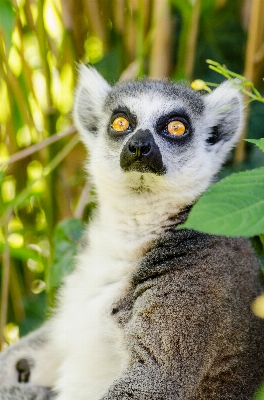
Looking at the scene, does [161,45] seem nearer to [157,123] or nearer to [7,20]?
[157,123]

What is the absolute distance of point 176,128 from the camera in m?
2.42

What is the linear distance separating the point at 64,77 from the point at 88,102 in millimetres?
820

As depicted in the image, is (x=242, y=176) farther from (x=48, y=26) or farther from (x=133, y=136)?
(x=48, y=26)

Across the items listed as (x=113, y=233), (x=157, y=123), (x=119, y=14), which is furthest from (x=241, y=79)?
(x=119, y=14)

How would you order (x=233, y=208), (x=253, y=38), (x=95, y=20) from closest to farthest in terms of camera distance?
(x=233, y=208), (x=253, y=38), (x=95, y=20)

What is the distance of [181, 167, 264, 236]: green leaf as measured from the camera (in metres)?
1.30

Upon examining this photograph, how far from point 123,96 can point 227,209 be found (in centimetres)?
135

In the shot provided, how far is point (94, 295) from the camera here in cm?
231

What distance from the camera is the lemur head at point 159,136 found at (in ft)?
7.55

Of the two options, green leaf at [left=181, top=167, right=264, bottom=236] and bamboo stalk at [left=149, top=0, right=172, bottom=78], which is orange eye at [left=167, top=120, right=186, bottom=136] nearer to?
bamboo stalk at [left=149, top=0, right=172, bottom=78]

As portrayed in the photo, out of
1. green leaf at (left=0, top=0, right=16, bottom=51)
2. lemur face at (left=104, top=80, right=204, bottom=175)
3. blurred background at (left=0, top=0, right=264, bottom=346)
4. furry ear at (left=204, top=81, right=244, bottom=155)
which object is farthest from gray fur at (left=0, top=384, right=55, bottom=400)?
green leaf at (left=0, top=0, right=16, bottom=51)

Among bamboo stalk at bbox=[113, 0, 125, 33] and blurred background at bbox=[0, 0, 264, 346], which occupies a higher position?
bamboo stalk at bbox=[113, 0, 125, 33]

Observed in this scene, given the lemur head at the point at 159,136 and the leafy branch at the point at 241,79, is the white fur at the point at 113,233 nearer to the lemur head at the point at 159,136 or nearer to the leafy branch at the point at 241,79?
the lemur head at the point at 159,136

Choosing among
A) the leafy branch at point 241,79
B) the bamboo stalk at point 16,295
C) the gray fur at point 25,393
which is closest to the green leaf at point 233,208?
the leafy branch at point 241,79
